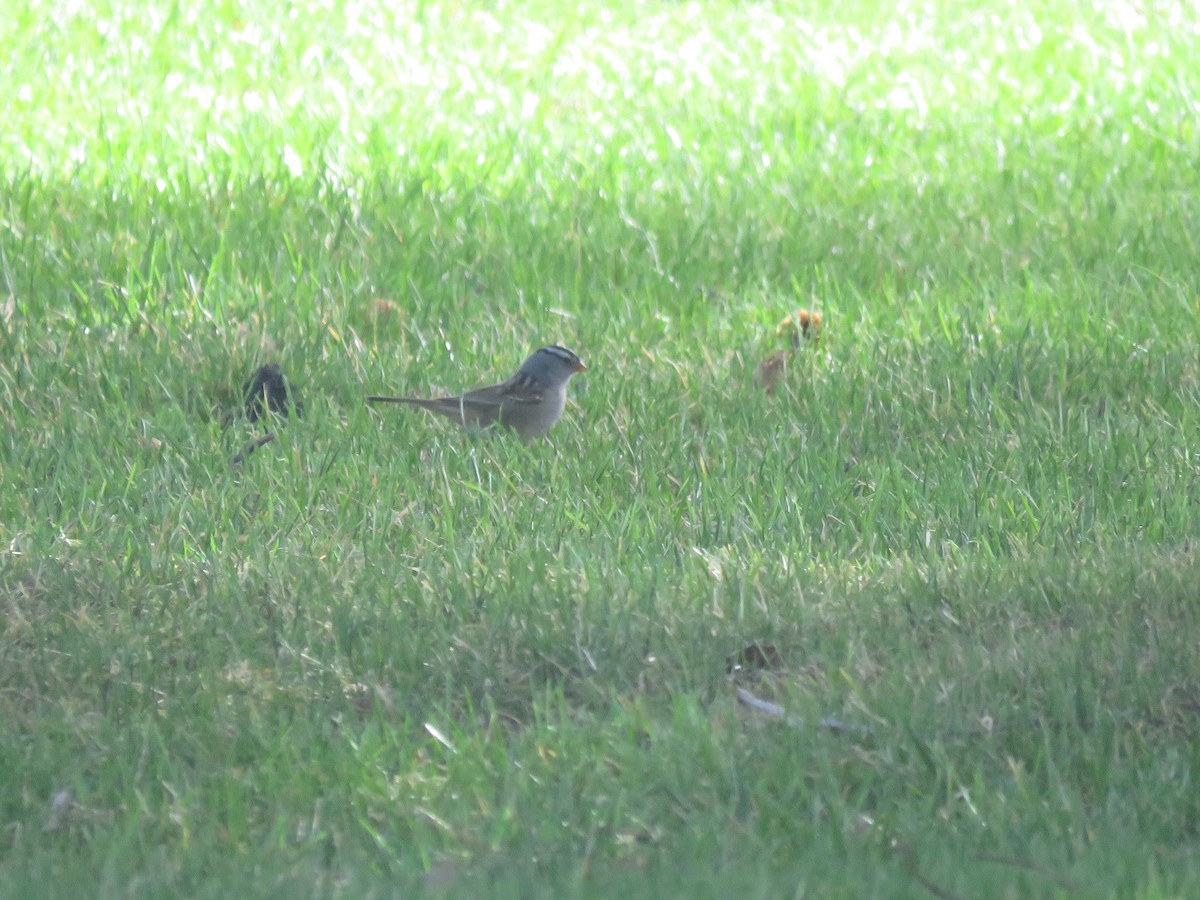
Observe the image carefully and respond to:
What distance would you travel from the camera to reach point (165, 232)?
7.36 metres

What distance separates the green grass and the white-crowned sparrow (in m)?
0.11

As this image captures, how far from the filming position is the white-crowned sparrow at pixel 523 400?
5.78 meters

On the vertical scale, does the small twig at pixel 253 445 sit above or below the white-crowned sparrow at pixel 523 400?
below

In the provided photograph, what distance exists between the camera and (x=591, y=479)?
546cm

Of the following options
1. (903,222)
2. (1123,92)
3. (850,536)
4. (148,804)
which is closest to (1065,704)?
(850,536)

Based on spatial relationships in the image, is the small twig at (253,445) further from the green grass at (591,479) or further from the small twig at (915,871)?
the small twig at (915,871)

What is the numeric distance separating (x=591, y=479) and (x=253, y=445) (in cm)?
124

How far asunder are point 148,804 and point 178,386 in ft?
9.82

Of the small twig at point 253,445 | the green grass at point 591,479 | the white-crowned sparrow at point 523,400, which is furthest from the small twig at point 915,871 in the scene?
the small twig at point 253,445

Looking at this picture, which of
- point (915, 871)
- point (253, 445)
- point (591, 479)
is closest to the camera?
point (915, 871)

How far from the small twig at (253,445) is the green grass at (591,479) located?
0.09 meters

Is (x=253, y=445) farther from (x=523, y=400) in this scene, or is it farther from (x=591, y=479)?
(x=591, y=479)

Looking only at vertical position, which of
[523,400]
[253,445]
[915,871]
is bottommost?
[253,445]

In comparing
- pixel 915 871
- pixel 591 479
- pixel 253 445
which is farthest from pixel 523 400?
pixel 915 871
